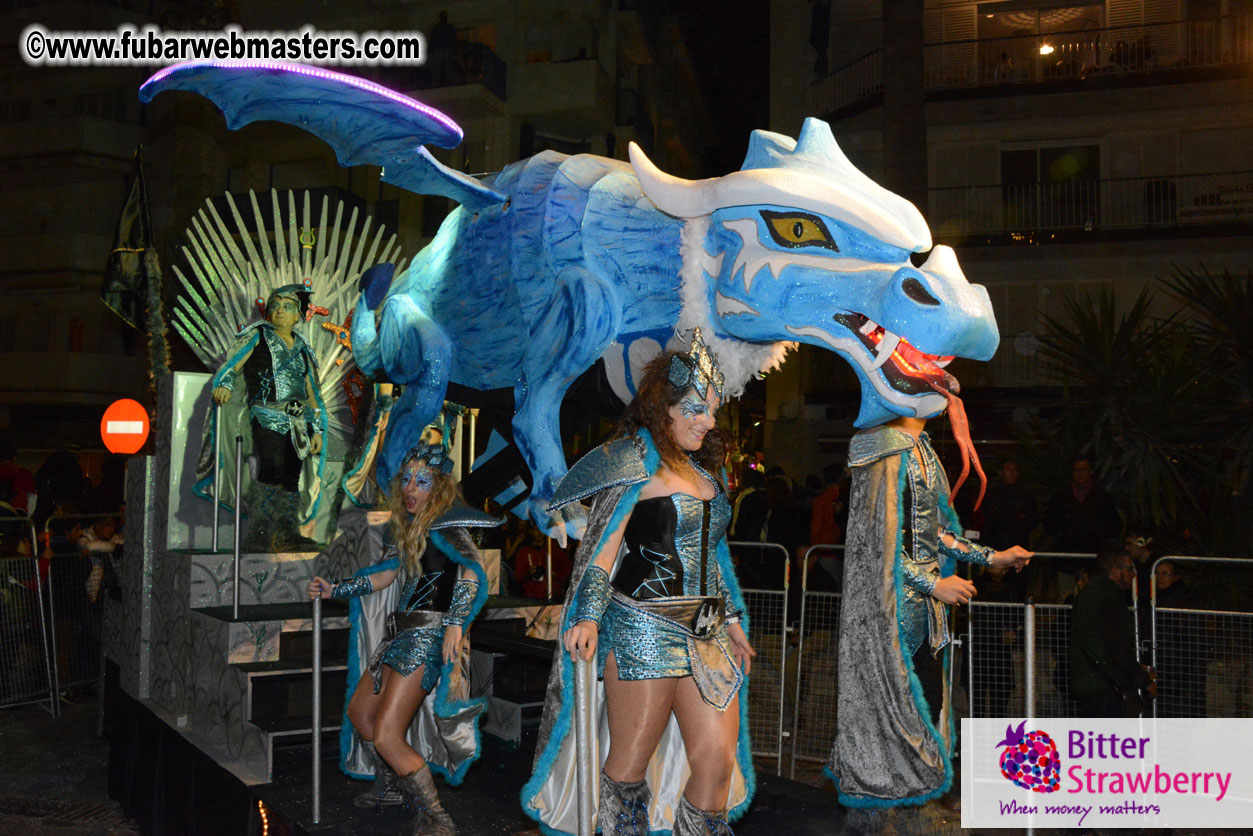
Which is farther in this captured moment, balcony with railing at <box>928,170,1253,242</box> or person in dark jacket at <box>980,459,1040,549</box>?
balcony with railing at <box>928,170,1253,242</box>

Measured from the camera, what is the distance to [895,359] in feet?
10.8

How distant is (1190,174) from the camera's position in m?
14.7

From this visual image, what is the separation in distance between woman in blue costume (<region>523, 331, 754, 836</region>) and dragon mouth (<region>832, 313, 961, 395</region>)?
0.48 meters

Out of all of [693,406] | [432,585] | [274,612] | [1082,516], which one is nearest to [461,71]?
[1082,516]

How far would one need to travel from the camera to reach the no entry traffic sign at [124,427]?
1403cm

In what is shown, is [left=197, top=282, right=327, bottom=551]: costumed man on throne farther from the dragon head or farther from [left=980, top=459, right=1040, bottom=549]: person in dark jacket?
[left=980, top=459, right=1040, bottom=549]: person in dark jacket

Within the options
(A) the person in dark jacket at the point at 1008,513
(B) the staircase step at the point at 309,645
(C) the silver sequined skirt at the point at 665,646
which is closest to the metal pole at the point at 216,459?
(B) the staircase step at the point at 309,645

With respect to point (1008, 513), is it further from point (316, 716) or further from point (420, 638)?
point (316, 716)

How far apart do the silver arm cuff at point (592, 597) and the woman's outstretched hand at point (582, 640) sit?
2 centimetres

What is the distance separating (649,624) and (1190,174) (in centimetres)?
1450

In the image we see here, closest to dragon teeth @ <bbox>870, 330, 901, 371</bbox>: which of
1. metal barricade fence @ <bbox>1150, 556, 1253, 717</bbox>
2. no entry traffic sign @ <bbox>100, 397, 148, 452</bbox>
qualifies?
metal barricade fence @ <bbox>1150, 556, 1253, 717</bbox>

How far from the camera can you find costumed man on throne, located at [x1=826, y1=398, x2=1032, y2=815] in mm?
3795

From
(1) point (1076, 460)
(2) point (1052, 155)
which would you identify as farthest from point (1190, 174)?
(1) point (1076, 460)

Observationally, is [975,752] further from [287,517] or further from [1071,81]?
[1071,81]
